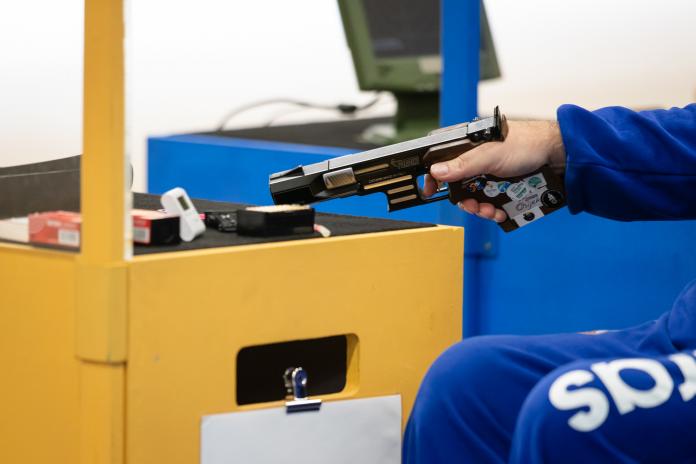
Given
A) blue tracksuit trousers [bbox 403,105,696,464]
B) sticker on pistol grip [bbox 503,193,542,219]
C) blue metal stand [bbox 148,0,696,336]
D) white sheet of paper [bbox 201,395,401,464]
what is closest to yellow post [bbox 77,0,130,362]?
white sheet of paper [bbox 201,395,401,464]

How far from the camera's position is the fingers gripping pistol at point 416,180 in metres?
1.11

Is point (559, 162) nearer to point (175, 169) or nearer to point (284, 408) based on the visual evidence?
point (284, 408)

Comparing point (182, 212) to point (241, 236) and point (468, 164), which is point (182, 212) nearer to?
point (241, 236)

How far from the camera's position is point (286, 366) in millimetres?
1140

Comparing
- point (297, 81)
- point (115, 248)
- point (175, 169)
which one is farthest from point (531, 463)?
point (297, 81)

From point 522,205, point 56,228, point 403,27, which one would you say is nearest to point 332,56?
point 403,27

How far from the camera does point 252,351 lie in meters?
1.13

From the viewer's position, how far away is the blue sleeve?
109 cm

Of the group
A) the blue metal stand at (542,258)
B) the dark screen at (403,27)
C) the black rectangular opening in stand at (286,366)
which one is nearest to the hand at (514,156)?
the black rectangular opening in stand at (286,366)

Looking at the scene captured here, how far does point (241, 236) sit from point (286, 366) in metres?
0.13

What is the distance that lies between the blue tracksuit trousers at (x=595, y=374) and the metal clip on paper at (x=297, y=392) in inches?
3.7

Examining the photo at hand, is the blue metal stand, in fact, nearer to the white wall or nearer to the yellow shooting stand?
the yellow shooting stand

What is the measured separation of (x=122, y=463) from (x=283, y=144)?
1.11 m

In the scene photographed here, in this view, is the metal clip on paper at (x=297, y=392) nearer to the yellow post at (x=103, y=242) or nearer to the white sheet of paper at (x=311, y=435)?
the white sheet of paper at (x=311, y=435)
